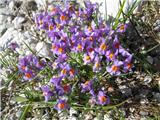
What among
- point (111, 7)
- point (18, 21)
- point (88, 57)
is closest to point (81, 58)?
point (88, 57)

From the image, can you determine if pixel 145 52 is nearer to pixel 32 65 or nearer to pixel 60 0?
pixel 32 65

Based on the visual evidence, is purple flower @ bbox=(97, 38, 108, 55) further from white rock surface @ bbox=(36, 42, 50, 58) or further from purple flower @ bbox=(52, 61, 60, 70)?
white rock surface @ bbox=(36, 42, 50, 58)

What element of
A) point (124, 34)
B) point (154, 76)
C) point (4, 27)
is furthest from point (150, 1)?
point (4, 27)

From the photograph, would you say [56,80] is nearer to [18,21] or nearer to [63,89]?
[63,89]

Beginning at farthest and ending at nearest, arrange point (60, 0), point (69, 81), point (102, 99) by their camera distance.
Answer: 1. point (60, 0)
2. point (69, 81)
3. point (102, 99)

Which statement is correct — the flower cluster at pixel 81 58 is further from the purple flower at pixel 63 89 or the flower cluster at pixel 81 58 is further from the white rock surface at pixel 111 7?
the white rock surface at pixel 111 7

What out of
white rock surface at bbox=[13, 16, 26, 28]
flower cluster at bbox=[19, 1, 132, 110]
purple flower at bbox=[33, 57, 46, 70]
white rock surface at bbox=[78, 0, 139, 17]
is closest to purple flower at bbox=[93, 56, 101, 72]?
flower cluster at bbox=[19, 1, 132, 110]

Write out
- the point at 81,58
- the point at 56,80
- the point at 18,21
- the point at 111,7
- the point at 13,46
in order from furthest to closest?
the point at 18,21, the point at 111,7, the point at 13,46, the point at 81,58, the point at 56,80

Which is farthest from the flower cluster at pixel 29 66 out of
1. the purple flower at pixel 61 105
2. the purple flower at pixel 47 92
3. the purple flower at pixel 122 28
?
the purple flower at pixel 122 28
